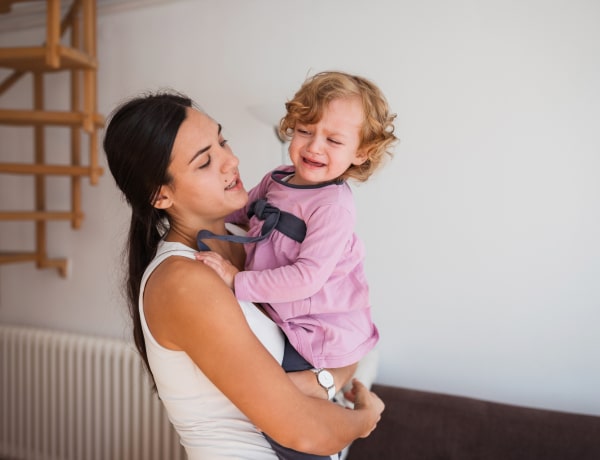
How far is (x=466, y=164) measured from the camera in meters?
2.25

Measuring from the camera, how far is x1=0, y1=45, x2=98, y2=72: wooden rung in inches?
89.6

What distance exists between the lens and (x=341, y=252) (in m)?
1.17

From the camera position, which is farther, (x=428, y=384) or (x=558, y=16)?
(x=428, y=384)

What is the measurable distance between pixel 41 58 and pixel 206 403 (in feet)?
6.70

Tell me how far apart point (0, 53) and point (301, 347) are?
7.09ft

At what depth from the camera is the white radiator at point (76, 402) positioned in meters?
2.78

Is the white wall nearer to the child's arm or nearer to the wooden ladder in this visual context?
the wooden ladder

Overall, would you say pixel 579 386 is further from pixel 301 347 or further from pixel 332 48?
pixel 332 48

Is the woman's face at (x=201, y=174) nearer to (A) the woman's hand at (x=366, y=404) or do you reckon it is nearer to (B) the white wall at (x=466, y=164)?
(A) the woman's hand at (x=366, y=404)

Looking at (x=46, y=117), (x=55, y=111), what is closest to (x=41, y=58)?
(x=46, y=117)

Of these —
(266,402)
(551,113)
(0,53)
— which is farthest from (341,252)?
(0,53)

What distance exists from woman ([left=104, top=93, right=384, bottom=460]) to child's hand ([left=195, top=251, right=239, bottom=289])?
30mm

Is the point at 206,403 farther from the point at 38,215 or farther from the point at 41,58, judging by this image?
the point at 38,215

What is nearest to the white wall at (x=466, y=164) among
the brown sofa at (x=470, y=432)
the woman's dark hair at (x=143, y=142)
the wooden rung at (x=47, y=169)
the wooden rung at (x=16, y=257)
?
the brown sofa at (x=470, y=432)
